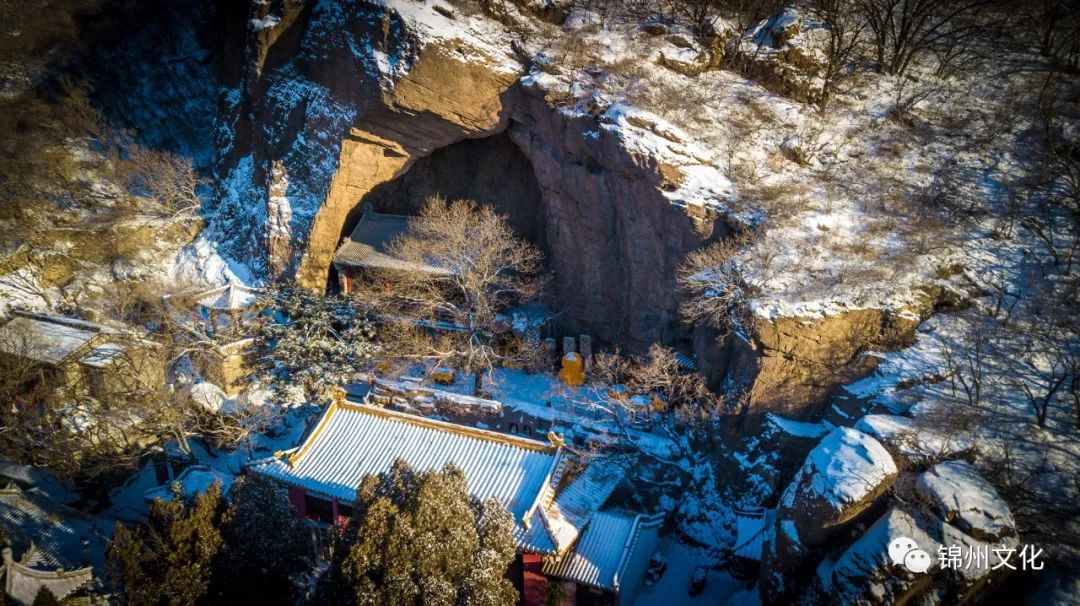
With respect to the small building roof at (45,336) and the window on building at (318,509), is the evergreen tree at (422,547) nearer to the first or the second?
the window on building at (318,509)

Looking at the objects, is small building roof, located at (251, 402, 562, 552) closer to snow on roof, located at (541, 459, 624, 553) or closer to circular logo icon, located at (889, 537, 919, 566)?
snow on roof, located at (541, 459, 624, 553)

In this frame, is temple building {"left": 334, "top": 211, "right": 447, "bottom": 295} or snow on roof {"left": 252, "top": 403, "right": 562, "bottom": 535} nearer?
snow on roof {"left": 252, "top": 403, "right": 562, "bottom": 535}

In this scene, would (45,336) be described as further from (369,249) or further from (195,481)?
(369,249)

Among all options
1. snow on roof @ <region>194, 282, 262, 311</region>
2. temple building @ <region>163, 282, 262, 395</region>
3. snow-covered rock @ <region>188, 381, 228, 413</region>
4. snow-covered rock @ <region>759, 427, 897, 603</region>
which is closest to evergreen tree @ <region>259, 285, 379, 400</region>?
temple building @ <region>163, 282, 262, 395</region>

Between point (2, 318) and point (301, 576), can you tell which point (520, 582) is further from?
point (2, 318)

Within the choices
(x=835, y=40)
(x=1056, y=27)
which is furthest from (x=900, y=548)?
(x=1056, y=27)

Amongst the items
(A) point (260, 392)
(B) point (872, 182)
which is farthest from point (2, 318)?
(B) point (872, 182)
